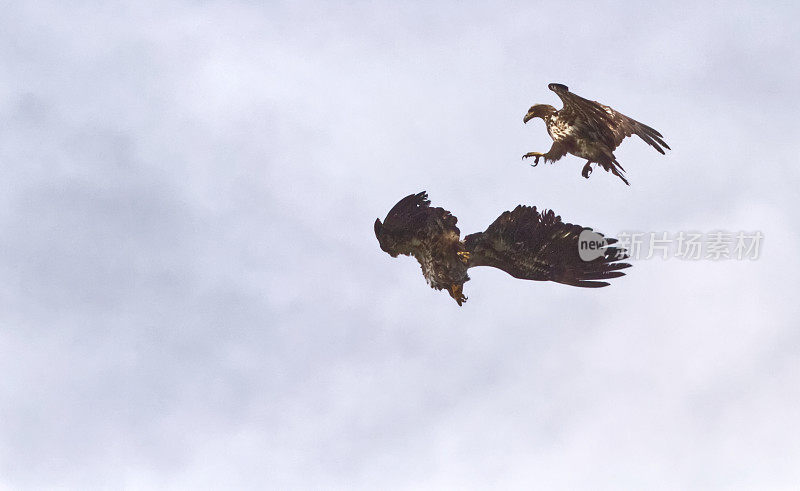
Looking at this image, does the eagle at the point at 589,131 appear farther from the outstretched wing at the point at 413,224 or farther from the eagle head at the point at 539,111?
the outstretched wing at the point at 413,224

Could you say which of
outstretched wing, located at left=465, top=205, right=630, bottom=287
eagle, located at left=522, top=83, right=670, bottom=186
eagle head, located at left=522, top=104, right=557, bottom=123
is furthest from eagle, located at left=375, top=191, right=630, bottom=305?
eagle head, located at left=522, top=104, right=557, bottom=123

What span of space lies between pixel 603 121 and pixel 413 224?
347 centimetres

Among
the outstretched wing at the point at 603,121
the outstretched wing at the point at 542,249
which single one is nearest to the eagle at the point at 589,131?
the outstretched wing at the point at 603,121

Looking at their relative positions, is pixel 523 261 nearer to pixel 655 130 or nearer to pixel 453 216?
pixel 453 216

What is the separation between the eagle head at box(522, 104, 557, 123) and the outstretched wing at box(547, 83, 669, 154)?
0.46 m

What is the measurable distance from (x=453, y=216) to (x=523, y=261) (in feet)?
4.50

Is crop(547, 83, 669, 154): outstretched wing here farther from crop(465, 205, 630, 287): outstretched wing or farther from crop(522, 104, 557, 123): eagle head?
crop(465, 205, 630, 287): outstretched wing

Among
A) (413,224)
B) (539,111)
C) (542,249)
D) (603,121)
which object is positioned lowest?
(542,249)

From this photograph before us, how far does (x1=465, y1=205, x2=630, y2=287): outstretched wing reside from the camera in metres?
16.1

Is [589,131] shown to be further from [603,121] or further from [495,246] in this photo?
[495,246]

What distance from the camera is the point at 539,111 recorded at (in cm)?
1753

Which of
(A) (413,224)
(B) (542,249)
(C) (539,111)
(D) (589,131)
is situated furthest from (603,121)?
(A) (413,224)

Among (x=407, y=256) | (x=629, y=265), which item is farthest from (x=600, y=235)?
(x=407, y=256)

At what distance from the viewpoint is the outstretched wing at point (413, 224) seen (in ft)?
52.5
